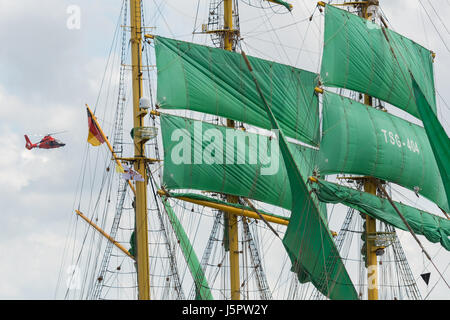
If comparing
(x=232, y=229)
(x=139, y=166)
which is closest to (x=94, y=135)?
(x=139, y=166)

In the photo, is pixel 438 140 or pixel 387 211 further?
pixel 387 211

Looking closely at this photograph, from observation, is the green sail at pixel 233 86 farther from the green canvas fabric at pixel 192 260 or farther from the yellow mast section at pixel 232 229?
the green canvas fabric at pixel 192 260

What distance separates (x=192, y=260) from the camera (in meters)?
60.8

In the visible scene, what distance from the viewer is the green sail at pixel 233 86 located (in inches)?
2299

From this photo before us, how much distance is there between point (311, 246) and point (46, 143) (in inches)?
582

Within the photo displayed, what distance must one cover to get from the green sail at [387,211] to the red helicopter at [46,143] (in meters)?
12.9

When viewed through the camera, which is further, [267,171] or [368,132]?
[267,171]

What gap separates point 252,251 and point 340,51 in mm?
11829

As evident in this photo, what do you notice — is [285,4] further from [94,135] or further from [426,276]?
[426,276]

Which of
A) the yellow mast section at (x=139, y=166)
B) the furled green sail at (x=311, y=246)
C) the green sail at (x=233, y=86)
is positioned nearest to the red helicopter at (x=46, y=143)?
the yellow mast section at (x=139, y=166)
